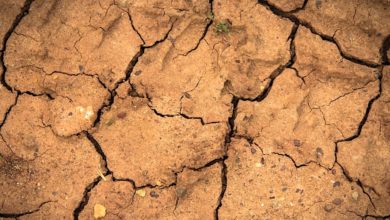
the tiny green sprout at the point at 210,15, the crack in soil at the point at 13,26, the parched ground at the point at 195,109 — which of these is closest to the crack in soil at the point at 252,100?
the parched ground at the point at 195,109

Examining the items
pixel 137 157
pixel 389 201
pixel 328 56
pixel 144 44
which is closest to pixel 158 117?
pixel 137 157

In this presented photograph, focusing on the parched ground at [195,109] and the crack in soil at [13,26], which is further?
the crack in soil at [13,26]

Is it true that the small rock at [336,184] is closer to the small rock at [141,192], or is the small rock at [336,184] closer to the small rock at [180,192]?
the small rock at [180,192]

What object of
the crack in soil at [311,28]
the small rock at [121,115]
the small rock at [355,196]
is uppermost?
the crack in soil at [311,28]

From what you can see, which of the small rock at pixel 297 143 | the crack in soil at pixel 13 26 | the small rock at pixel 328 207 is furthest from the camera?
the crack in soil at pixel 13 26

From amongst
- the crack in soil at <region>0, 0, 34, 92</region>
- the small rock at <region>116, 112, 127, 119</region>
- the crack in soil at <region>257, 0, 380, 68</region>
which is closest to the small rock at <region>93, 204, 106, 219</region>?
the small rock at <region>116, 112, 127, 119</region>

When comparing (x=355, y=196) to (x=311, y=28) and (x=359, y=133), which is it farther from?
(x=311, y=28)

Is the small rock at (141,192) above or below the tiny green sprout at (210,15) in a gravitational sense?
below

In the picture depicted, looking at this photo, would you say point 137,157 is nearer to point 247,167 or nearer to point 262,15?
point 247,167

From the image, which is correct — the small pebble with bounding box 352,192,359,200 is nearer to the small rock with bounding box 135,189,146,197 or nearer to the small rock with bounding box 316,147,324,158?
the small rock with bounding box 316,147,324,158
